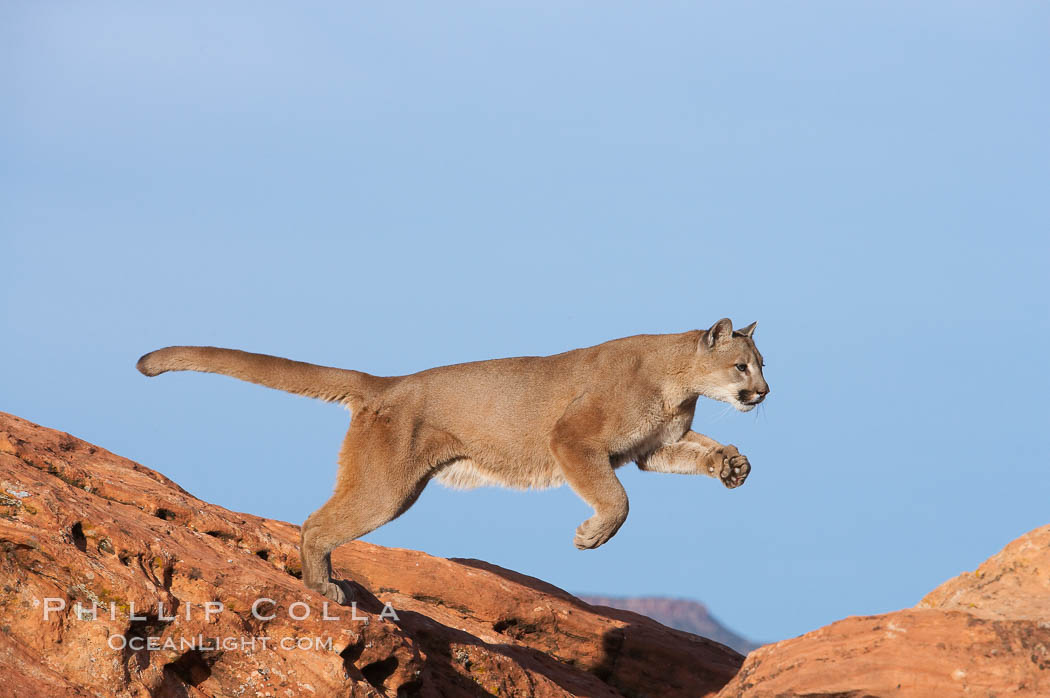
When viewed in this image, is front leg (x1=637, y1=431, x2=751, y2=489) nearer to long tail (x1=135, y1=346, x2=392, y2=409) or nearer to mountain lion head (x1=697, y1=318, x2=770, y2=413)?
mountain lion head (x1=697, y1=318, x2=770, y2=413)

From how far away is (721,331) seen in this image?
368 inches

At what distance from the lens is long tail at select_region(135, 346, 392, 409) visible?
827cm

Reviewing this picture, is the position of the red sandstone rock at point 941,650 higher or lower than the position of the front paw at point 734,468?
lower

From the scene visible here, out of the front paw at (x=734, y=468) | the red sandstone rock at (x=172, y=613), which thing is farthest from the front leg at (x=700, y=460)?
the red sandstone rock at (x=172, y=613)

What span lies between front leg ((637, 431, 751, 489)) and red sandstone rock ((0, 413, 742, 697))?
6.61ft

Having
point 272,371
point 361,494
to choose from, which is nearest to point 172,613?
point 361,494

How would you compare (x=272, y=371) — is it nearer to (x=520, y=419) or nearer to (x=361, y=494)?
(x=361, y=494)

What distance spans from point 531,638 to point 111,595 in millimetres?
5156

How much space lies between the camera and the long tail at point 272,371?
8.27 metres

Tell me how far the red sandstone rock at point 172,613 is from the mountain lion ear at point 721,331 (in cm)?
312

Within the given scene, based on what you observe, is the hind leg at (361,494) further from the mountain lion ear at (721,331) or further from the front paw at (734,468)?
the mountain lion ear at (721,331)

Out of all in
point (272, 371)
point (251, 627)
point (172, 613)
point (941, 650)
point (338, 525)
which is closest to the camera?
point (941, 650)

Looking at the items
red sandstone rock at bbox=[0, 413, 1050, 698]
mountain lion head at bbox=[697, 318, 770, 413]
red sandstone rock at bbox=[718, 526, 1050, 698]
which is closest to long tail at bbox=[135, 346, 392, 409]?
red sandstone rock at bbox=[0, 413, 1050, 698]

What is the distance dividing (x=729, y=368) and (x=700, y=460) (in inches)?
32.3
